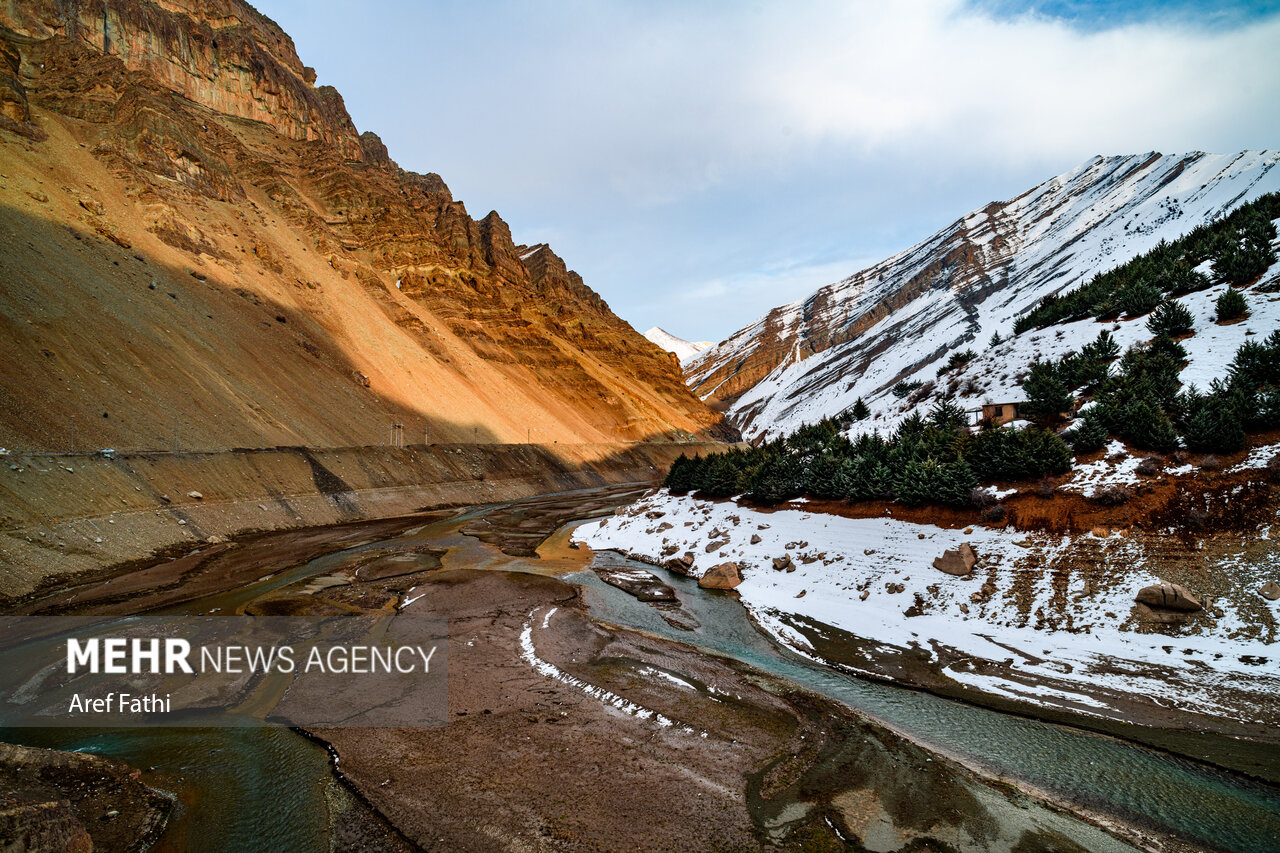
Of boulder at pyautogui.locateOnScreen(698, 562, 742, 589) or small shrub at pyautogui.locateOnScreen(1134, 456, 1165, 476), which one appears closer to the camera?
small shrub at pyautogui.locateOnScreen(1134, 456, 1165, 476)

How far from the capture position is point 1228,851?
19.0 feet

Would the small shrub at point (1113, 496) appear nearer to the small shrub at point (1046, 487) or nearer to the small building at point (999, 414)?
the small shrub at point (1046, 487)

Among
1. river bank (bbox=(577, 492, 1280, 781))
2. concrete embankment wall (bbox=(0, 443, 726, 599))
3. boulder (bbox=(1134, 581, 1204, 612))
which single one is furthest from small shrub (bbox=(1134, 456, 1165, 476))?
concrete embankment wall (bbox=(0, 443, 726, 599))

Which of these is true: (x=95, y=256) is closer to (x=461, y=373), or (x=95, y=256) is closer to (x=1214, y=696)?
(x=461, y=373)

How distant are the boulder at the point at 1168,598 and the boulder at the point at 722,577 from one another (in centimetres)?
1004

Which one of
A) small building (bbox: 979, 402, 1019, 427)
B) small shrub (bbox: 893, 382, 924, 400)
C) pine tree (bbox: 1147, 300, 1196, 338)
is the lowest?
small building (bbox: 979, 402, 1019, 427)

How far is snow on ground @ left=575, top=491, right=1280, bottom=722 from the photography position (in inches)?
354

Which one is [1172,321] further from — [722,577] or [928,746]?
[928,746]

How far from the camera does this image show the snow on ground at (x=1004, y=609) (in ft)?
29.5

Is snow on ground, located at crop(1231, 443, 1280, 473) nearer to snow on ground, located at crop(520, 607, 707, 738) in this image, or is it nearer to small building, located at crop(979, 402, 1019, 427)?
small building, located at crop(979, 402, 1019, 427)

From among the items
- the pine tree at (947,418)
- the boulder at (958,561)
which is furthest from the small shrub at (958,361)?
the boulder at (958,561)

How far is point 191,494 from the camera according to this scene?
80.5 ft

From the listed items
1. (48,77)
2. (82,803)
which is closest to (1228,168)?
(82,803)

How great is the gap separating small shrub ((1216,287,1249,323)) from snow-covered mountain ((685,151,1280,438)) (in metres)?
1.15
